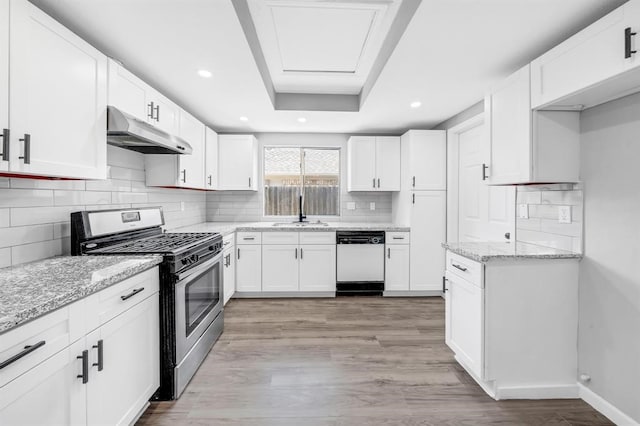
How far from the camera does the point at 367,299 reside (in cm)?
386

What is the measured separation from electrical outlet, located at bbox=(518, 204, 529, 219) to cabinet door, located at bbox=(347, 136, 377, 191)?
76.9 inches

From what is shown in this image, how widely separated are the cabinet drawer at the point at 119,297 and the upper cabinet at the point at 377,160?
302cm

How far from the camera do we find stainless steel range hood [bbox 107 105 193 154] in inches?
72.6

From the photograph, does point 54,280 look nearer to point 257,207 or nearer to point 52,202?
point 52,202

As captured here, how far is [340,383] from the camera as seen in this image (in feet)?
6.89

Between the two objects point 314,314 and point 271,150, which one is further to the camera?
point 271,150

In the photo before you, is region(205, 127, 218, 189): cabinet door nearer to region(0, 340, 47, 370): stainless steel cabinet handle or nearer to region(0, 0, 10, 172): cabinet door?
region(0, 0, 10, 172): cabinet door

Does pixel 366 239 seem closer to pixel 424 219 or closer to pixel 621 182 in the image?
pixel 424 219

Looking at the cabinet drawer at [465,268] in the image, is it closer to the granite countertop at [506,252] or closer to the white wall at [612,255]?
the granite countertop at [506,252]

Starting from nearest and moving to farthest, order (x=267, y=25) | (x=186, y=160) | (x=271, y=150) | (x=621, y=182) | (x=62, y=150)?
1. (x=62, y=150)
2. (x=621, y=182)
3. (x=267, y=25)
4. (x=186, y=160)
5. (x=271, y=150)

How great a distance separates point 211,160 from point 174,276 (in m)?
2.27

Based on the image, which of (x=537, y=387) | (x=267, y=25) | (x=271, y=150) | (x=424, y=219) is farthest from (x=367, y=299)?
(x=267, y=25)

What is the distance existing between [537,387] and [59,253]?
3121 mm

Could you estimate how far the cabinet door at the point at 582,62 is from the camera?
143cm
